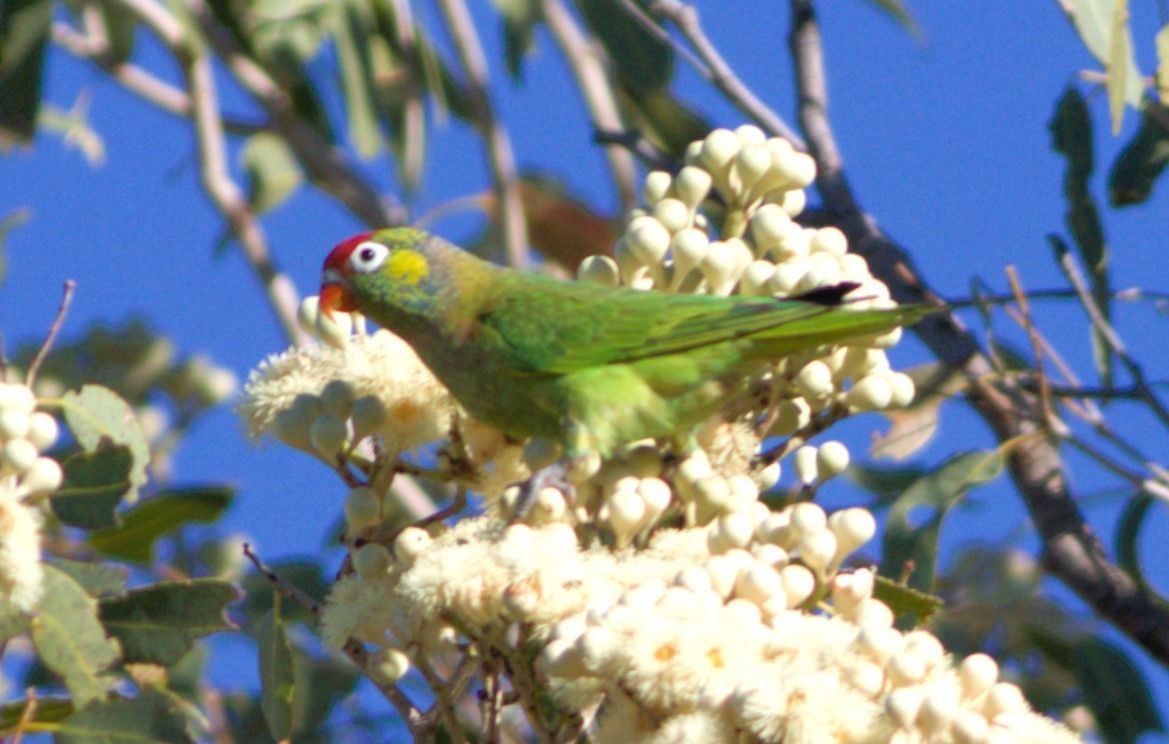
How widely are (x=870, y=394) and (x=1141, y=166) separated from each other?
1.30m

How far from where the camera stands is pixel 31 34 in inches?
169

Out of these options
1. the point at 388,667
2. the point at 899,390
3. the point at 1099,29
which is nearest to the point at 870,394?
the point at 899,390

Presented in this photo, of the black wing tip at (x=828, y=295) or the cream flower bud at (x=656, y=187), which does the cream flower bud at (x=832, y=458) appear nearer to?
the black wing tip at (x=828, y=295)

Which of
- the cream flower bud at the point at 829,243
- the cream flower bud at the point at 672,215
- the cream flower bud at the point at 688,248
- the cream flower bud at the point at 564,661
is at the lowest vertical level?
the cream flower bud at the point at 564,661

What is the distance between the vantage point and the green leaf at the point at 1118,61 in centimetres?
275

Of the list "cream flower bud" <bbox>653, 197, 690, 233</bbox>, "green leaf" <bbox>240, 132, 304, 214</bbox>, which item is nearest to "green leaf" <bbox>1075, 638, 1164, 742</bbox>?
"cream flower bud" <bbox>653, 197, 690, 233</bbox>

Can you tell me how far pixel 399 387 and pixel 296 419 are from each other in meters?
0.20

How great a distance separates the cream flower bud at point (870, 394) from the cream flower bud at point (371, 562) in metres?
0.89

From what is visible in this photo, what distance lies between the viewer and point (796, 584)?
194cm

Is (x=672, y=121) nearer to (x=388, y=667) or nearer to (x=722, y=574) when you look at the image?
(x=388, y=667)

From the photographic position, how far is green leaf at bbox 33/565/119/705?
2238 mm

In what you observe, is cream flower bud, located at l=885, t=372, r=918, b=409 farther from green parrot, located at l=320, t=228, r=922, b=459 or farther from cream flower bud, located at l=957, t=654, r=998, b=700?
cream flower bud, located at l=957, t=654, r=998, b=700

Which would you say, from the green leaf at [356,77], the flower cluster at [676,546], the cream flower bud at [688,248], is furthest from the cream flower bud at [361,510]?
the green leaf at [356,77]

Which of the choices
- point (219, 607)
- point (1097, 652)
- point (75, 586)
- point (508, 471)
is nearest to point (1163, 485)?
point (1097, 652)
